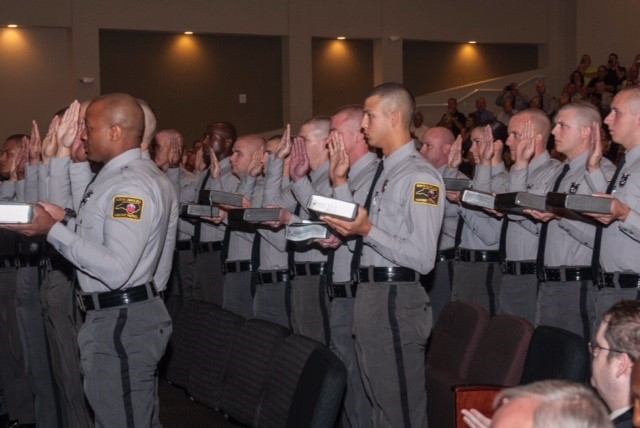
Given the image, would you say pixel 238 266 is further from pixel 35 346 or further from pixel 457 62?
pixel 457 62

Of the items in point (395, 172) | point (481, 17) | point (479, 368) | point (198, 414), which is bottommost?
point (198, 414)

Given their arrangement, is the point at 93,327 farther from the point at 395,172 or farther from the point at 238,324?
the point at 395,172

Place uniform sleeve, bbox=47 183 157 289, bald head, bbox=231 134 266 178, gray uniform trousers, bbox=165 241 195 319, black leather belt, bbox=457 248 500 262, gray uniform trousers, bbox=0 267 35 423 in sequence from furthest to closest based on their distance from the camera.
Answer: gray uniform trousers, bbox=165 241 195 319 < bald head, bbox=231 134 266 178 < black leather belt, bbox=457 248 500 262 < gray uniform trousers, bbox=0 267 35 423 < uniform sleeve, bbox=47 183 157 289

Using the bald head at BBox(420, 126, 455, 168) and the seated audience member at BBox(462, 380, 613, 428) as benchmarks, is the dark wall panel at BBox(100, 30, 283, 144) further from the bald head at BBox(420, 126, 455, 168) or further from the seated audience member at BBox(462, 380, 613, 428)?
the seated audience member at BBox(462, 380, 613, 428)

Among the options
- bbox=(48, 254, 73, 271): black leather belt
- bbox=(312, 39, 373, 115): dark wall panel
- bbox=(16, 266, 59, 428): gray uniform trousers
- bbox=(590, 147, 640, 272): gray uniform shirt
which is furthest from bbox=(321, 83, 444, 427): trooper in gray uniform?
bbox=(312, 39, 373, 115): dark wall panel

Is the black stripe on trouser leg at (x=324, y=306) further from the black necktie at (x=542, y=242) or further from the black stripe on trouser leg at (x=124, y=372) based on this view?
the black stripe on trouser leg at (x=124, y=372)

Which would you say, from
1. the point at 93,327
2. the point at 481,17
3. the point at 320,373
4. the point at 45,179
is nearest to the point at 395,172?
the point at 320,373

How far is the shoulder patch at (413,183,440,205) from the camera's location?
3623 millimetres

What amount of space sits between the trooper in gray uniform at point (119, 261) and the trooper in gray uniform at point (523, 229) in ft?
7.16

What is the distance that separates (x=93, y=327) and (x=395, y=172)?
1.35m

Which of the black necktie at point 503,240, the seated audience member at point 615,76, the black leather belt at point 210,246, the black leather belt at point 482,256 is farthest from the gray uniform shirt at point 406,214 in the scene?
the seated audience member at point 615,76

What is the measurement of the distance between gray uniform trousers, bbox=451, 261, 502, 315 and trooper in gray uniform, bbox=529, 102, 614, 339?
1.17 meters

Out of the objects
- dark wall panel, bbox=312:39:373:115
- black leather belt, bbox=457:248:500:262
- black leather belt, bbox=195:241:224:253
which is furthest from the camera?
dark wall panel, bbox=312:39:373:115

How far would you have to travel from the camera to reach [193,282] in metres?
7.23
